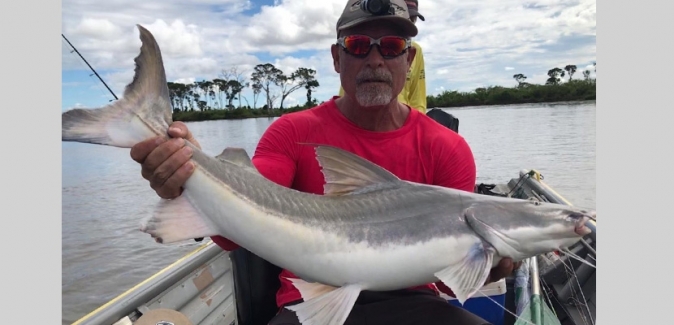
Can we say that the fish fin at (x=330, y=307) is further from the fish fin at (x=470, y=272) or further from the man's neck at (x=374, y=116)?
the man's neck at (x=374, y=116)

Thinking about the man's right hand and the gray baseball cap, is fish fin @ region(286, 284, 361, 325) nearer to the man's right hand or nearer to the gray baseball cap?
the man's right hand

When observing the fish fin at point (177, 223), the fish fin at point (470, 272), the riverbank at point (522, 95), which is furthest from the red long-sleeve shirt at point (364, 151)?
the riverbank at point (522, 95)

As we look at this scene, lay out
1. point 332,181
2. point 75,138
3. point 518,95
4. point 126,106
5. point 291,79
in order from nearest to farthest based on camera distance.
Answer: point 75,138
point 126,106
point 332,181
point 291,79
point 518,95

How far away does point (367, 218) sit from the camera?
85.7 inches

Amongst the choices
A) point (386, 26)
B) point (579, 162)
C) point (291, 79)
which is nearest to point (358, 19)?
point (386, 26)

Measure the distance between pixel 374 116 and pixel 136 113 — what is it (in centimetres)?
140

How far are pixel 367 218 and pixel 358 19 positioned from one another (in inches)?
49.9

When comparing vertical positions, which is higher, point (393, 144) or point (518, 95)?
point (518, 95)

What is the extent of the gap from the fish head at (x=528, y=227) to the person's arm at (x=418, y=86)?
3510mm

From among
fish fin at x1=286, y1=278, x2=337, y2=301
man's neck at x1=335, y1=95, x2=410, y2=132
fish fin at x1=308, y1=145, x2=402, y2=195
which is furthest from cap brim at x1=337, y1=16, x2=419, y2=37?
fish fin at x1=286, y1=278, x2=337, y2=301

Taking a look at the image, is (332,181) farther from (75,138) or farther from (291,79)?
(291,79)

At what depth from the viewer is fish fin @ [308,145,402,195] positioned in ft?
7.41

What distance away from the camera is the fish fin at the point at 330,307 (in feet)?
6.55

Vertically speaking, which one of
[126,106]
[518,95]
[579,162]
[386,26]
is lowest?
[579,162]
